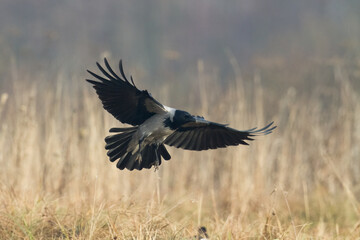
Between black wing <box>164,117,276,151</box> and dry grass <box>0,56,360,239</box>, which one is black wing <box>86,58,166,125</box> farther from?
dry grass <box>0,56,360,239</box>

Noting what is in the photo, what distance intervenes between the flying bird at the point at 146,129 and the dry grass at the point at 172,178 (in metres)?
0.24

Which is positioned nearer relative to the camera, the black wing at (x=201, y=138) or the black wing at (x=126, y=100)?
the black wing at (x=126, y=100)

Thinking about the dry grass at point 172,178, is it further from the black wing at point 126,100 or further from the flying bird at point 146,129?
the black wing at point 126,100

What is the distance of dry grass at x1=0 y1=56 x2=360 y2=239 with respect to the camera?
3.14 meters

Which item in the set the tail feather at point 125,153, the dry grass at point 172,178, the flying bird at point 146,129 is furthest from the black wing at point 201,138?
the dry grass at point 172,178

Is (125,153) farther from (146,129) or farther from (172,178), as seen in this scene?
(172,178)

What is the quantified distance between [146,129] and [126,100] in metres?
0.19

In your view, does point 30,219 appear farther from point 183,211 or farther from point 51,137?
point 183,211

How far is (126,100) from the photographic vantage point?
9.75 ft

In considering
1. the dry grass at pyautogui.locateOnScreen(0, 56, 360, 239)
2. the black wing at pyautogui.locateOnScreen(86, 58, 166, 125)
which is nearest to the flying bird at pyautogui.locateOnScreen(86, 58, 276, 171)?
the black wing at pyautogui.locateOnScreen(86, 58, 166, 125)

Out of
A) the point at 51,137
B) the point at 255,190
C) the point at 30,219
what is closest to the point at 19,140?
the point at 51,137

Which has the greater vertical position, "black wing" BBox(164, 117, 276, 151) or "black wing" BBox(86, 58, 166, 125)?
"black wing" BBox(86, 58, 166, 125)

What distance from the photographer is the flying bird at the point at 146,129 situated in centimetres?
288

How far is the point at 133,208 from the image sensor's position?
3.21 metres
